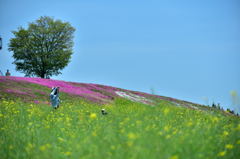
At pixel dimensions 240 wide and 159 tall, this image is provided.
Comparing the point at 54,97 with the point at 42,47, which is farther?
the point at 42,47

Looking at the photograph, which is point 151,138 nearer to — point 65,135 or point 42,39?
point 65,135

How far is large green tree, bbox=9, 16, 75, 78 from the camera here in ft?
151

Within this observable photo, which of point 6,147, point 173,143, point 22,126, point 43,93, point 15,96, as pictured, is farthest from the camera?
point 43,93

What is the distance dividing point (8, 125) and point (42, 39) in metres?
38.7

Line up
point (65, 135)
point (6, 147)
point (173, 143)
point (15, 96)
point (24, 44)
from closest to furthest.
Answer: point (173, 143) → point (6, 147) → point (65, 135) → point (15, 96) → point (24, 44)

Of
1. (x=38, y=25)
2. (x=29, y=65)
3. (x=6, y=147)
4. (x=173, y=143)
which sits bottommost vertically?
(x=6, y=147)

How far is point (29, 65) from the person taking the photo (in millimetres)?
46688

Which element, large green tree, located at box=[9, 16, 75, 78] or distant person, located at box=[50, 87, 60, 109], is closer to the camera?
distant person, located at box=[50, 87, 60, 109]

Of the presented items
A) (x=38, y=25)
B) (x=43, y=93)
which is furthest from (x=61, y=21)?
(x=43, y=93)

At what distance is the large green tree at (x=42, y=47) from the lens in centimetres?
4603

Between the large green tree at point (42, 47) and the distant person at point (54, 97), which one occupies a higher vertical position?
the large green tree at point (42, 47)

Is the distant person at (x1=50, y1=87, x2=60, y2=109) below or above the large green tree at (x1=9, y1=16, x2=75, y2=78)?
below

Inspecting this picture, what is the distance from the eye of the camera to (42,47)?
4647cm

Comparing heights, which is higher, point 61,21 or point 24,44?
point 61,21
